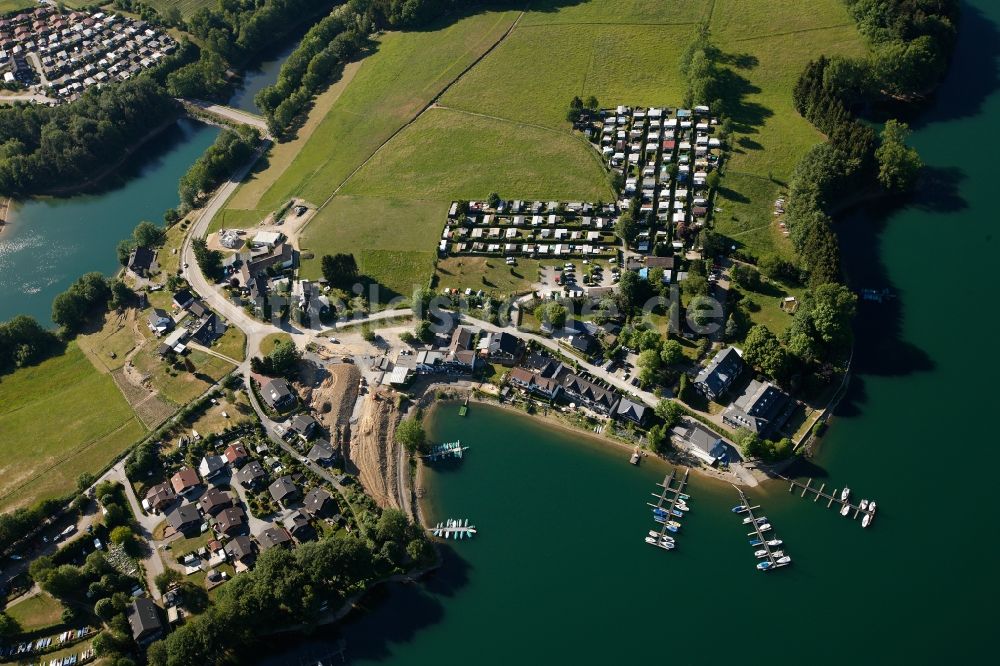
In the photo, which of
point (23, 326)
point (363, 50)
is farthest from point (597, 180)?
point (23, 326)

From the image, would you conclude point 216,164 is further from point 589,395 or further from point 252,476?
point 589,395

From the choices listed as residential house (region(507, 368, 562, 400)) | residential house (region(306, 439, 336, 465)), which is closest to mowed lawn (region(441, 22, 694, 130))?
residential house (region(507, 368, 562, 400))

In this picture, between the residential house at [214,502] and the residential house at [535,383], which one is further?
the residential house at [535,383]

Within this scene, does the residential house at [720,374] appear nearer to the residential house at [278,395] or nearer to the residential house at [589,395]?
the residential house at [589,395]

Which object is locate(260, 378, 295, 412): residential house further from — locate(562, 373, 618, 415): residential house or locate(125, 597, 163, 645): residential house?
locate(562, 373, 618, 415): residential house

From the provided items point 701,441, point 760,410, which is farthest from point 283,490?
point 760,410

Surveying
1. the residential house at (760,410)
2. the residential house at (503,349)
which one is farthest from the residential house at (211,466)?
the residential house at (760,410)

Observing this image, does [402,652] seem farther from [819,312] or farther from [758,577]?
[819,312]
